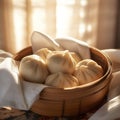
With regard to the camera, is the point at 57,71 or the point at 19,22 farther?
the point at 19,22

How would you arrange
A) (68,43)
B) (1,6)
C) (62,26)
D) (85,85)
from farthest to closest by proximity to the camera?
1. (62,26)
2. (1,6)
3. (68,43)
4. (85,85)

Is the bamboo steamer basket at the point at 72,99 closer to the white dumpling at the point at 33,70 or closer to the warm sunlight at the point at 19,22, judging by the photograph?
the white dumpling at the point at 33,70

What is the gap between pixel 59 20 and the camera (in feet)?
3.68

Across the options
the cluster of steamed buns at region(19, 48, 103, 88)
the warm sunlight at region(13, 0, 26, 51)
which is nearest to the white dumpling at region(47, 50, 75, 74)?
the cluster of steamed buns at region(19, 48, 103, 88)

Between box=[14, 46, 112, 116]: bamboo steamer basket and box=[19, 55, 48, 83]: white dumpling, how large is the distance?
48 millimetres

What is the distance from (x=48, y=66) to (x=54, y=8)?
18.7 inches

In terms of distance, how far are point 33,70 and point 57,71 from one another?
2.3 inches

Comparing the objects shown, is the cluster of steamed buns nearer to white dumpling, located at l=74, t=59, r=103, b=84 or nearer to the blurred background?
white dumpling, located at l=74, t=59, r=103, b=84

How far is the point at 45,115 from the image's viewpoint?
2.15 ft

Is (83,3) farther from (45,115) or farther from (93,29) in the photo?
(45,115)

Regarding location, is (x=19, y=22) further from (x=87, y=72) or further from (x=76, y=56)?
(x=87, y=72)

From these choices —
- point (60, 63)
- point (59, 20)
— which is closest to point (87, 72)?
point (60, 63)

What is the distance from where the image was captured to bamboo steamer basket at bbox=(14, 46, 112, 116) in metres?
0.60

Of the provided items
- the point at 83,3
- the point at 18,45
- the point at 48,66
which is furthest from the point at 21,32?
the point at 48,66
